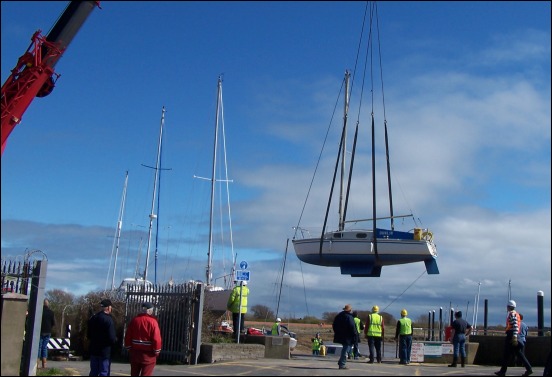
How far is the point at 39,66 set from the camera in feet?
60.4

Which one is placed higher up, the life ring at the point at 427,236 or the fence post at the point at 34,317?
the life ring at the point at 427,236

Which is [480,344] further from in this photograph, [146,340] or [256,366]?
[146,340]

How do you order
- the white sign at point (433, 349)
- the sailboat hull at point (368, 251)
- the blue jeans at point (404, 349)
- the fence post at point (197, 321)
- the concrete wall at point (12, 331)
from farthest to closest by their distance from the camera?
the sailboat hull at point (368, 251)
the white sign at point (433, 349)
the blue jeans at point (404, 349)
the fence post at point (197, 321)
the concrete wall at point (12, 331)

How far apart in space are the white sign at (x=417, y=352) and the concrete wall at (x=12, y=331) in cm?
1304

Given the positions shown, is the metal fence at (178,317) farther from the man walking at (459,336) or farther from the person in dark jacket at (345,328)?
the man walking at (459,336)

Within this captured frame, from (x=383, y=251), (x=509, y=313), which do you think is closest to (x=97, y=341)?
(x=509, y=313)

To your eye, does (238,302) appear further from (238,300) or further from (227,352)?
(227,352)

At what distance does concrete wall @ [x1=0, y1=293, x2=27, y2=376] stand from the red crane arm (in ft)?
18.4

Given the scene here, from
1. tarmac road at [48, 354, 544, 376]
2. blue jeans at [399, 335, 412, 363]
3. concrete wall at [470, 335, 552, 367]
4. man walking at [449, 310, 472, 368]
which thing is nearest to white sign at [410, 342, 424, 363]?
blue jeans at [399, 335, 412, 363]

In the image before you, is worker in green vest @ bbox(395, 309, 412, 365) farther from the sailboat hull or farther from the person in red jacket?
the sailboat hull

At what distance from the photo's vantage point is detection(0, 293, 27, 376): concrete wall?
1314 centimetres

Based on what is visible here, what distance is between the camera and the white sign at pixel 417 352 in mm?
22641

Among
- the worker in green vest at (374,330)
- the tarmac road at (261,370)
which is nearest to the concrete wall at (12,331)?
the tarmac road at (261,370)

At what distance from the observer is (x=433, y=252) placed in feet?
116
